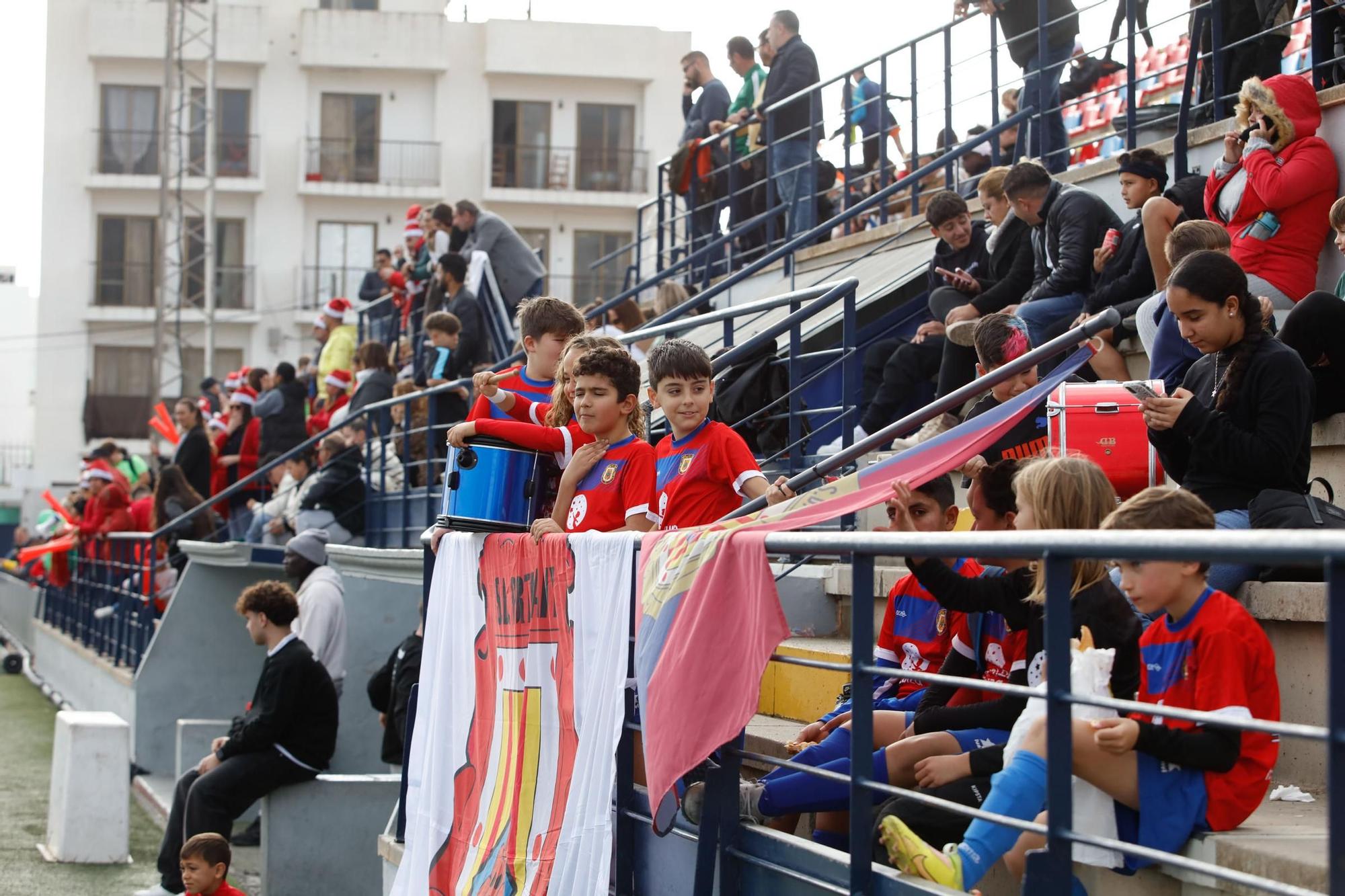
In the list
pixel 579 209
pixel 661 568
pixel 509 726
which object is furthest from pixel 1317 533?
pixel 579 209

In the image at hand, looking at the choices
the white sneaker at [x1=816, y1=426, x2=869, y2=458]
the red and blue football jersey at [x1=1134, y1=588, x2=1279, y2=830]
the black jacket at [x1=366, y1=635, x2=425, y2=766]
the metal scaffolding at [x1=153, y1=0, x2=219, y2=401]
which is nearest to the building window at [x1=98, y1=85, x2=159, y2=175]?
the metal scaffolding at [x1=153, y1=0, x2=219, y2=401]

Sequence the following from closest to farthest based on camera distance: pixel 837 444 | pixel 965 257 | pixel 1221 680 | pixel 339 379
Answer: pixel 1221 680 → pixel 837 444 → pixel 965 257 → pixel 339 379

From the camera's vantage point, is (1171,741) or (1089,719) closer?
(1171,741)

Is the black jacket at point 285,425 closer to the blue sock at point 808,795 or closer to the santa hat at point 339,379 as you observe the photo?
the santa hat at point 339,379

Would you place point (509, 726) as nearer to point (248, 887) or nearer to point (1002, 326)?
point (1002, 326)

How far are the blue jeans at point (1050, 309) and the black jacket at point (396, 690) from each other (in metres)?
3.57

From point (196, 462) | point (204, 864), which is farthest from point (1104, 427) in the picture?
point (196, 462)

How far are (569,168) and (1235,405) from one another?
39.5m

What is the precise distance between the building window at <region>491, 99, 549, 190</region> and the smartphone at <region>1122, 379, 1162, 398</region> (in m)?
39.0

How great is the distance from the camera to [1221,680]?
3.45 metres

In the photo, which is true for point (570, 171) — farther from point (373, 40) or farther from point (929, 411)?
point (929, 411)

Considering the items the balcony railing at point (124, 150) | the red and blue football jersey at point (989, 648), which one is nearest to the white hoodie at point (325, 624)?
the red and blue football jersey at point (989, 648)

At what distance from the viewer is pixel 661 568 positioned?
4.50 metres

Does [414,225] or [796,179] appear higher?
[414,225]
